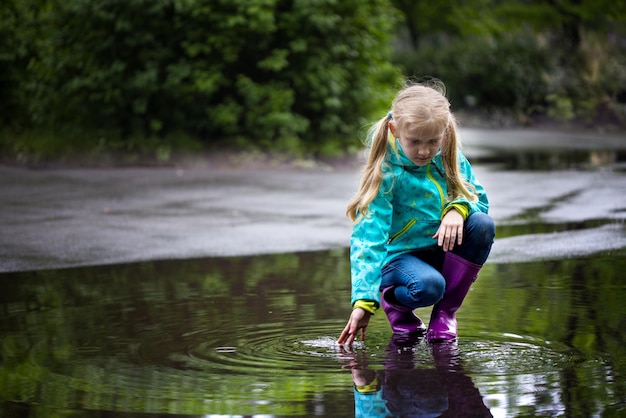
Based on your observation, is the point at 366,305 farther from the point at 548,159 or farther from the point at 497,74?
the point at 497,74

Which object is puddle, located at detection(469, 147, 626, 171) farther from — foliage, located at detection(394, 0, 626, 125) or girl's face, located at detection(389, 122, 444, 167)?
girl's face, located at detection(389, 122, 444, 167)

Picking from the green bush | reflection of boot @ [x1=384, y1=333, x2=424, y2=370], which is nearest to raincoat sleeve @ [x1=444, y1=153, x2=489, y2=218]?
reflection of boot @ [x1=384, y1=333, x2=424, y2=370]

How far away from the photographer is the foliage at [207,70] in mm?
15195

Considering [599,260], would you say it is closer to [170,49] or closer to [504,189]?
[504,189]

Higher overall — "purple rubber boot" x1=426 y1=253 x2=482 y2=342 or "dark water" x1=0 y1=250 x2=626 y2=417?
"purple rubber boot" x1=426 y1=253 x2=482 y2=342

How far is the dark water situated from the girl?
21cm

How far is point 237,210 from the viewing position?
34.8 ft

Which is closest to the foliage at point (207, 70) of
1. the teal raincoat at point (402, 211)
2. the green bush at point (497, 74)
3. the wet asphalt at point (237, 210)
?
the wet asphalt at point (237, 210)

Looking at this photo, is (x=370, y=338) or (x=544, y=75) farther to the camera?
(x=544, y=75)

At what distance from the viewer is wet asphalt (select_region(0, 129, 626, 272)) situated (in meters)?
8.11

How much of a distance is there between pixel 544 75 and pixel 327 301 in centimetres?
2459

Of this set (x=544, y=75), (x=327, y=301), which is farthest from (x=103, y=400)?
(x=544, y=75)

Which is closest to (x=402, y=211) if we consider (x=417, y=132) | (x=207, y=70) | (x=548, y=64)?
(x=417, y=132)

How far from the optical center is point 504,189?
12.6 m
